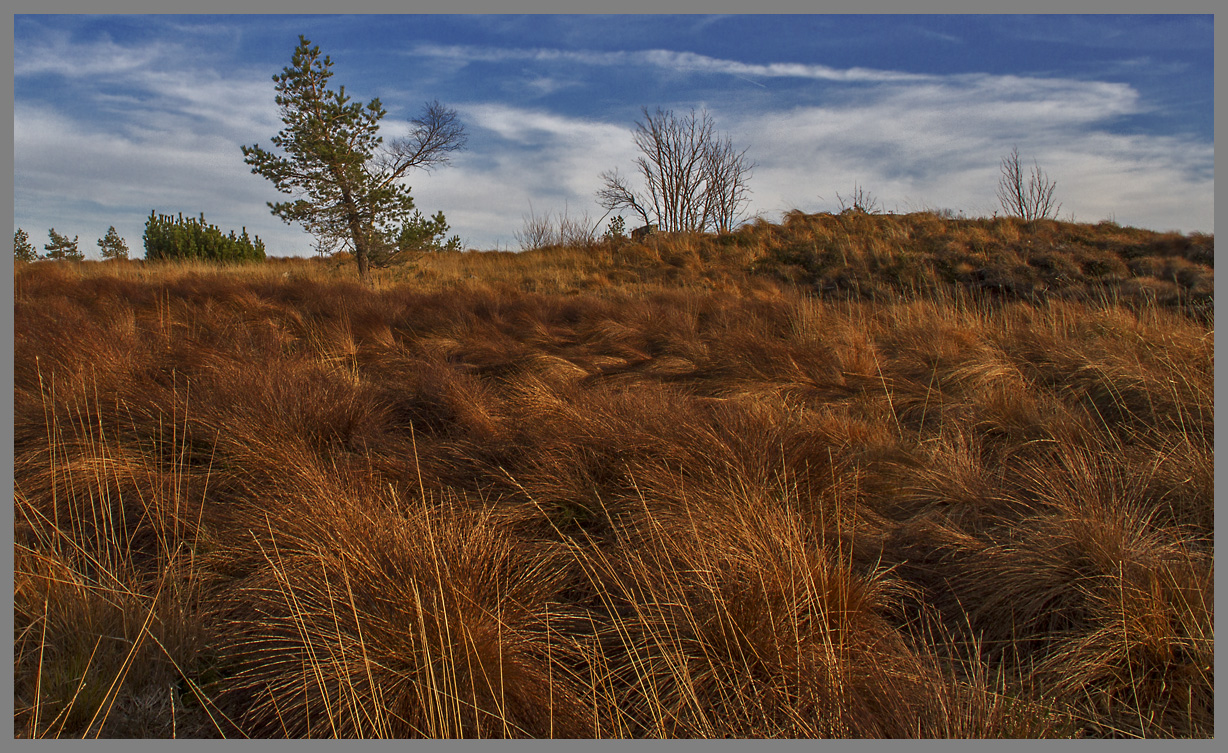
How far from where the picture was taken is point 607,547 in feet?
7.48

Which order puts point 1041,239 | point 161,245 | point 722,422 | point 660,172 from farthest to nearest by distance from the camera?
point 660,172 → point 161,245 → point 1041,239 → point 722,422

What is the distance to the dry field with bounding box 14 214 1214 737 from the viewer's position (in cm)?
153

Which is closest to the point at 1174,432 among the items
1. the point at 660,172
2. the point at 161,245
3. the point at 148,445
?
the point at 148,445

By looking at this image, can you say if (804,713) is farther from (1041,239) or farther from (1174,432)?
(1041,239)

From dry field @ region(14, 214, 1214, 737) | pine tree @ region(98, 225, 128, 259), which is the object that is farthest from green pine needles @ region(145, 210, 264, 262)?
dry field @ region(14, 214, 1214, 737)

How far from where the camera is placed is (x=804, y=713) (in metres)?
1.46

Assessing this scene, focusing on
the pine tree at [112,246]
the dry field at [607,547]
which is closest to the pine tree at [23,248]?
the pine tree at [112,246]

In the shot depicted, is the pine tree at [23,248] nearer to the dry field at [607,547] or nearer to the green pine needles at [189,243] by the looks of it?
the green pine needles at [189,243]

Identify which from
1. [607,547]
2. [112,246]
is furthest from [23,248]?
[607,547]

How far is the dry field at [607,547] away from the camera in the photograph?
1.53 m

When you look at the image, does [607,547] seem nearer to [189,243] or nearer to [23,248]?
[189,243]

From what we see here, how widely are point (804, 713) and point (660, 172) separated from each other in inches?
867

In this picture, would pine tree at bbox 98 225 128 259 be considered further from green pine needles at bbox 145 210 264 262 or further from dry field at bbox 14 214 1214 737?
dry field at bbox 14 214 1214 737

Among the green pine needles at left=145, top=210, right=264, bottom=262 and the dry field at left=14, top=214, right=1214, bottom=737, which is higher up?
the green pine needles at left=145, top=210, right=264, bottom=262
